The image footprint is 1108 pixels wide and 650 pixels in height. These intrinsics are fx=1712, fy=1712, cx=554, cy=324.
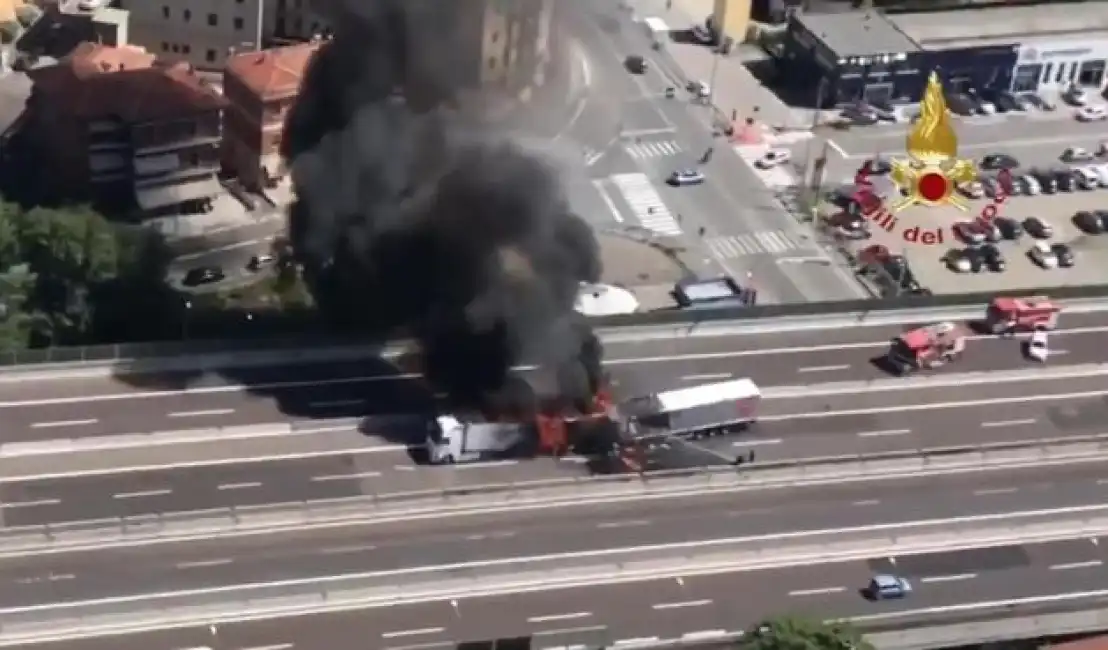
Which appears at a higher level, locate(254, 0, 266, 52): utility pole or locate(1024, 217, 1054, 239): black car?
locate(254, 0, 266, 52): utility pole

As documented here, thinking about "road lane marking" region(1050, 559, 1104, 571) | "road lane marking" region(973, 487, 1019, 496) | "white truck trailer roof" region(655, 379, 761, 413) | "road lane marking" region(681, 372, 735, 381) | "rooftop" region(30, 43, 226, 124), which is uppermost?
"rooftop" region(30, 43, 226, 124)

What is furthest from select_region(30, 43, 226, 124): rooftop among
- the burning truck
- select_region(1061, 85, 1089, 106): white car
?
select_region(1061, 85, 1089, 106): white car

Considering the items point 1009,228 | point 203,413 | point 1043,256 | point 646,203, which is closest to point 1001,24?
point 1009,228

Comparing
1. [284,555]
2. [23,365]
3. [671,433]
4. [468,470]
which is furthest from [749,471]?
[23,365]

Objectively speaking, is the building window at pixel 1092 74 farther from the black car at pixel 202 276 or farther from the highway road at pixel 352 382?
the black car at pixel 202 276

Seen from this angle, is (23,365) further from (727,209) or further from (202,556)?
(727,209)

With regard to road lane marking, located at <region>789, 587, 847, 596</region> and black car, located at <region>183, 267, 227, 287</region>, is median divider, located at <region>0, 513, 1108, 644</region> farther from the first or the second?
black car, located at <region>183, 267, 227, 287</region>

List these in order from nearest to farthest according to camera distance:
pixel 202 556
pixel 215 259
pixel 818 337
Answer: pixel 202 556
pixel 818 337
pixel 215 259
